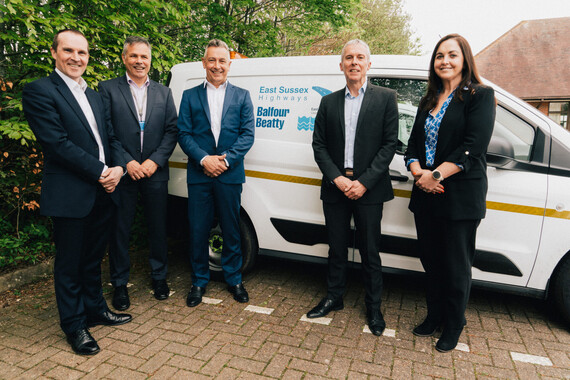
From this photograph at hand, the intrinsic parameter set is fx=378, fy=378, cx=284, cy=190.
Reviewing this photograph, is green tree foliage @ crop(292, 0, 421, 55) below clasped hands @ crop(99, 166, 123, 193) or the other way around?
the other way around

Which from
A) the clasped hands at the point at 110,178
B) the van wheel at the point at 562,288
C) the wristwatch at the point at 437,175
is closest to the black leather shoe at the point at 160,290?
the clasped hands at the point at 110,178

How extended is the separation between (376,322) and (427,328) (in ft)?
1.19

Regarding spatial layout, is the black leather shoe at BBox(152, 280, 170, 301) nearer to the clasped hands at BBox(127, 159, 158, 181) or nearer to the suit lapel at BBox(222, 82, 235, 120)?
the clasped hands at BBox(127, 159, 158, 181)

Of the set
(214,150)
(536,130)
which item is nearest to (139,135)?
(214,150)

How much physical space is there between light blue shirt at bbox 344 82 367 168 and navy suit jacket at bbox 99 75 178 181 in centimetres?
145

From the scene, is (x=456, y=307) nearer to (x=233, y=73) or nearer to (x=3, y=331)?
(x=233, y=73)

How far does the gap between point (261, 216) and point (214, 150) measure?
723 mm

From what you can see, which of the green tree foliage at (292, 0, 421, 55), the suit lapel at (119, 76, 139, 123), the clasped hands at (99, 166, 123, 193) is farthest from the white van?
the green tree foliage at (292, 0, 421, 55)

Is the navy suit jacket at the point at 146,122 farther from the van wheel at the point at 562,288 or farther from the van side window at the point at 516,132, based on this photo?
the van wheel at the point at 562,288

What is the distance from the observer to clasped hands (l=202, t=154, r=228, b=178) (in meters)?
2.96

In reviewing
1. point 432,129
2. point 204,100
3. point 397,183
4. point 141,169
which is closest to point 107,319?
point 141,169

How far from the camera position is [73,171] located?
2404mm

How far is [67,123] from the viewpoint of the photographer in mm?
2367

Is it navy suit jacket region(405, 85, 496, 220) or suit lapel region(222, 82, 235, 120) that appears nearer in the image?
navy suit jacket region(405, 85, 496, 220)
